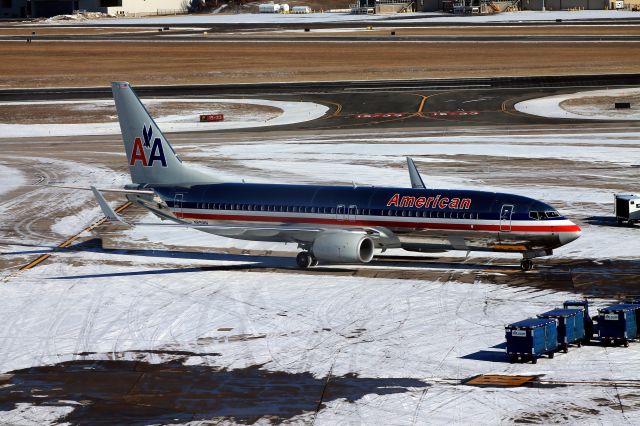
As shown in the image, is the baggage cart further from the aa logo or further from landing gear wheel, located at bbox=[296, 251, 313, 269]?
the aa logo

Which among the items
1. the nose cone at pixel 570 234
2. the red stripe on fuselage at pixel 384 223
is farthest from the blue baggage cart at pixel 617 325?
the red stripe on fuselage at pixel 384 223

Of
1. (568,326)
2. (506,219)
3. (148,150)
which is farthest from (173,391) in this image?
(148,150)

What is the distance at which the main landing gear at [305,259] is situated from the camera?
195 ft

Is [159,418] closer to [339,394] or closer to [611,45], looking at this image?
[339,394]

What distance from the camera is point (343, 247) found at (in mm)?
57000

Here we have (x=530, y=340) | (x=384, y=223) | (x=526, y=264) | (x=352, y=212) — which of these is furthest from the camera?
(x=352, y=212)

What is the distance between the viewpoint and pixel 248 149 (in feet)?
356

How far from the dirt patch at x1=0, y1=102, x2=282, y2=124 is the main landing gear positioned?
70.5 meters

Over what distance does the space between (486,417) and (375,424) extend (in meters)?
3.71

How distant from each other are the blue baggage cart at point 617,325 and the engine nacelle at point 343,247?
51.6 ft

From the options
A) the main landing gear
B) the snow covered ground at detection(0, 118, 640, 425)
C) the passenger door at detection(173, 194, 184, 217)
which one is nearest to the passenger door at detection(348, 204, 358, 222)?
the snow covered ground at detection(0, 118, 640, 425)

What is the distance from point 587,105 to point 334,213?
256 feet

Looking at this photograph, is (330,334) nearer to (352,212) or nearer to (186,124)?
(352,212)

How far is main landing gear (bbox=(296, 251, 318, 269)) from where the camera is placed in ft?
A: 195
